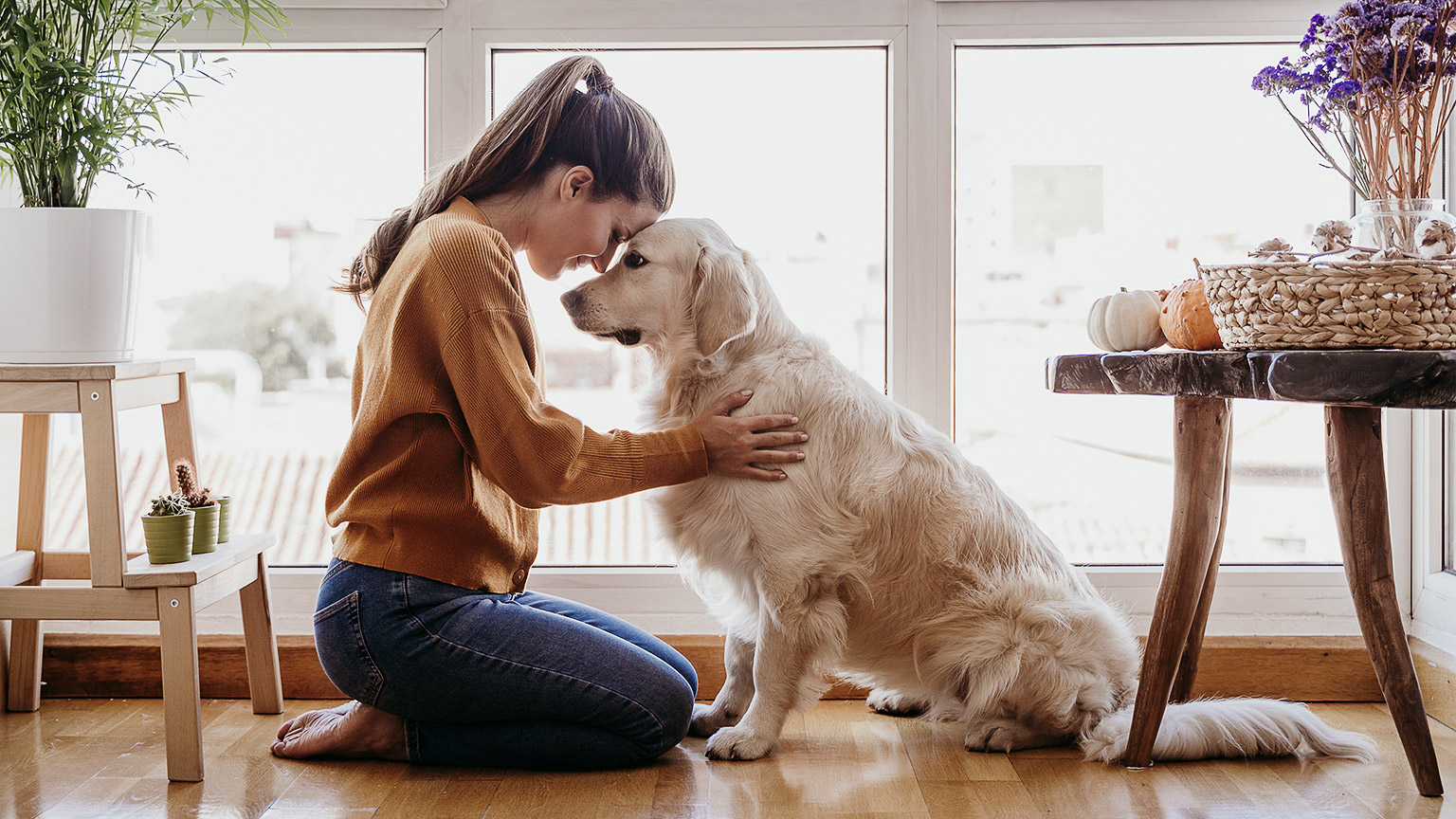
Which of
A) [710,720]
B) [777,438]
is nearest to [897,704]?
[710,720]

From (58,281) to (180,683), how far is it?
76cm

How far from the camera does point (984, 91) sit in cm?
249

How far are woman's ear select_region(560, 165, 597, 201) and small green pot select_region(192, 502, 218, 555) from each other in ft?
2.95

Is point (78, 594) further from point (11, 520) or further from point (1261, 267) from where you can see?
point (1261, 267)

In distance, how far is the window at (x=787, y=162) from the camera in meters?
2.51

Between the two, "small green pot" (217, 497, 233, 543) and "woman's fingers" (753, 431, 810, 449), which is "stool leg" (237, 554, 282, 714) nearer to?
"small green pot" (217, 497, 233, 543)

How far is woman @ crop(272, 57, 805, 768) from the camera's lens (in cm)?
172

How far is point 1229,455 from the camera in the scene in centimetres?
191

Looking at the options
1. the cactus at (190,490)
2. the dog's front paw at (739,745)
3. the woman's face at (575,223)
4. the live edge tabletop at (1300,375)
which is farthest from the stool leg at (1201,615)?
the cactus at (190,490)

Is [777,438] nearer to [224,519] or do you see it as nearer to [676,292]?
[676,292]

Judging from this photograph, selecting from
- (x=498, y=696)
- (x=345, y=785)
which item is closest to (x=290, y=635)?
(x=345, y=785)

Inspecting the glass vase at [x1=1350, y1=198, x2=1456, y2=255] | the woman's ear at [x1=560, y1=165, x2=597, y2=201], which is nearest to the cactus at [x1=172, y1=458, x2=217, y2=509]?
the woman's ear at [x1=560, y1=165, x2=597, y2=201]

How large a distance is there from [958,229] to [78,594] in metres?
1.97

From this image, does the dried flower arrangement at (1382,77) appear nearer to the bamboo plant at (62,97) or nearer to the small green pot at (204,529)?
the bamboo plant at (62,97)
